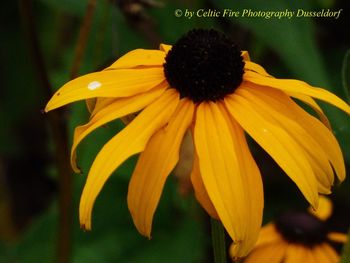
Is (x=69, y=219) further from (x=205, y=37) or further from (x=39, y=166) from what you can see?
(x=39, y=166)

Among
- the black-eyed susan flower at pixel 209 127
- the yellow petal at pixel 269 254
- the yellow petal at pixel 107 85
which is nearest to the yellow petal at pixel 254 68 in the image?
the black-eyed susan flower at pixel 209 127

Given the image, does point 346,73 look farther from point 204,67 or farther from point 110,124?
point 110,124

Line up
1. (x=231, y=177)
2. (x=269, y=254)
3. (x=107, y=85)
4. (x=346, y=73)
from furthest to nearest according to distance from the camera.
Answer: (x=269, y=254), (x=346, y=73), (x=107, y=85), (x=231, y=177)

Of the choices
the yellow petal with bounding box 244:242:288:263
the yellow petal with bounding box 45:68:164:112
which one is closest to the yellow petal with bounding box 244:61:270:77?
the yellow petal with bounding box 45:68:164:112

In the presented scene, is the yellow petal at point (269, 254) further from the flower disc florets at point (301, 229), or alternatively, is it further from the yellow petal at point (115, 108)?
the yellow petal at point (115, 108)

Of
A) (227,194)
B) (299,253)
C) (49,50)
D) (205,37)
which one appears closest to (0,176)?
(49,50)

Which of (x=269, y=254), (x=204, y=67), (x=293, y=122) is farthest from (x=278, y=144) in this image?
(x=269, y=254)
